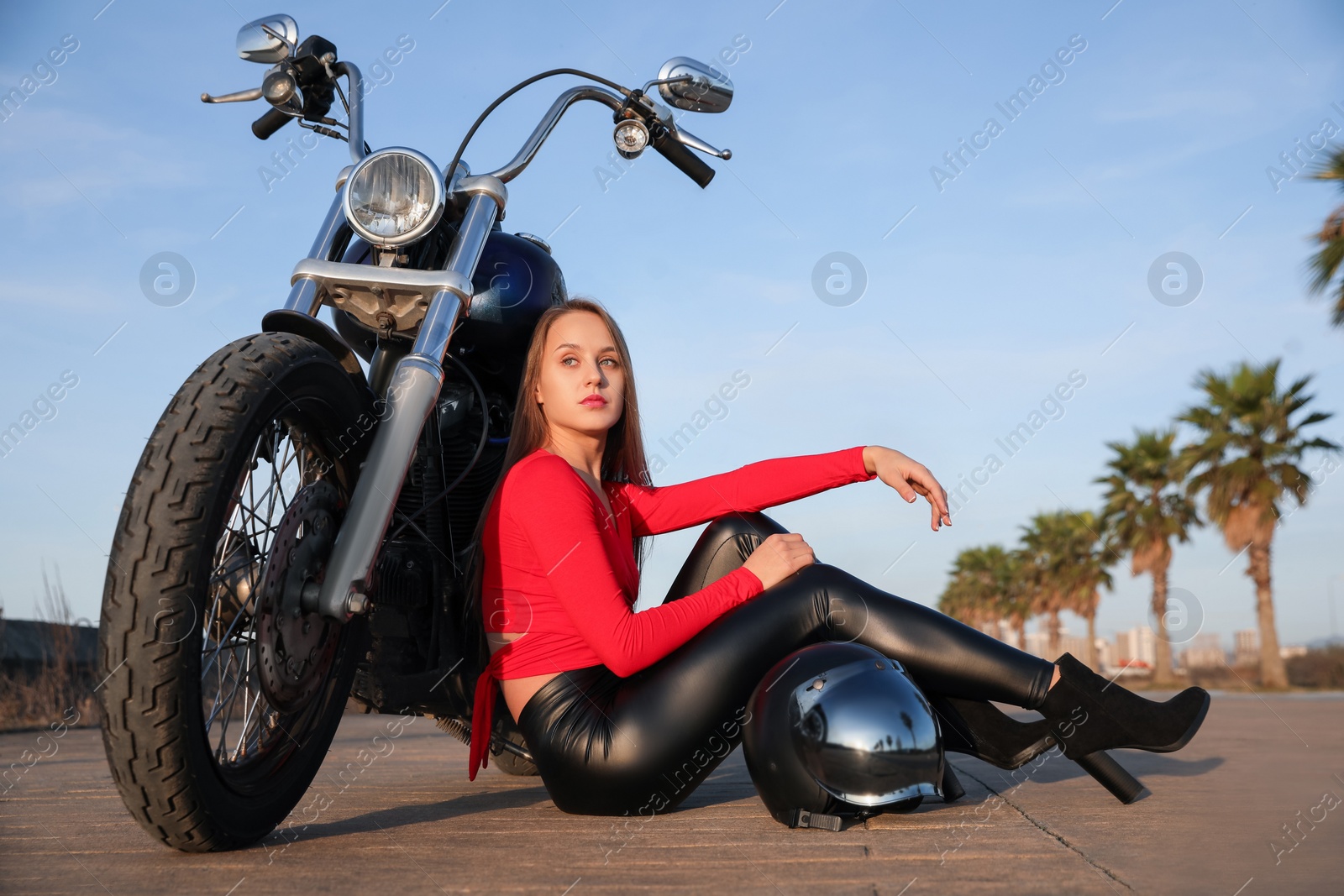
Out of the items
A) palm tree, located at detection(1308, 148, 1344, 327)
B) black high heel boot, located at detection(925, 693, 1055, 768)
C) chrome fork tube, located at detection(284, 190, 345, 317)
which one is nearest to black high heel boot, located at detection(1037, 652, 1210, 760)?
black high heel boot, located at detection(925, 693, 1055, 768)

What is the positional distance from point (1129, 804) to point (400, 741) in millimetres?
4636

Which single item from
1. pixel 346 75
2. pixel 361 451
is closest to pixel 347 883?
pixel 361 451

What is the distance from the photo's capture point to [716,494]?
3053 mm

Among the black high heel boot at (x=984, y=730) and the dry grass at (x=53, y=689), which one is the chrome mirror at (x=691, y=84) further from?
the dry grass at (x=53, y=689)

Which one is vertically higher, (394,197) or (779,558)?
(394,197)

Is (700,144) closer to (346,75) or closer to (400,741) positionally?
(346,75)

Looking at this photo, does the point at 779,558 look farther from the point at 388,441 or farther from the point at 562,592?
the point at 388,441

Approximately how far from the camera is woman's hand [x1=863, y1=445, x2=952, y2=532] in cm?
264

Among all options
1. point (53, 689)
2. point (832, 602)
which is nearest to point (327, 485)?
point (832, 602)

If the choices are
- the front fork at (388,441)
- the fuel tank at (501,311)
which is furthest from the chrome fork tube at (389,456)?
the fuel tank at (501,311)

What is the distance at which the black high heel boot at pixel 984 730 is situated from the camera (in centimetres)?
248

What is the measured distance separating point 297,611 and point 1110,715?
67.2 inches

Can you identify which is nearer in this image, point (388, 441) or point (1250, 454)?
point (388, 441)

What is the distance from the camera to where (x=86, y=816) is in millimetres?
2549
